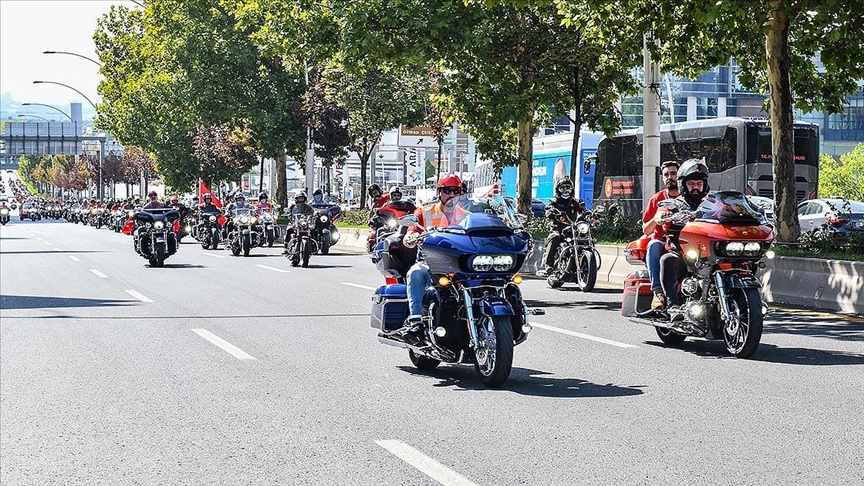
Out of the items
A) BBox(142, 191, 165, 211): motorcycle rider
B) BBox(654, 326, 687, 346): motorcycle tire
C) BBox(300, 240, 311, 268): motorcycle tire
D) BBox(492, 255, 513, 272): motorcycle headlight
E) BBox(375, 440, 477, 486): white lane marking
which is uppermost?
BBox(142, 191, 165, 211): motorcycle rider

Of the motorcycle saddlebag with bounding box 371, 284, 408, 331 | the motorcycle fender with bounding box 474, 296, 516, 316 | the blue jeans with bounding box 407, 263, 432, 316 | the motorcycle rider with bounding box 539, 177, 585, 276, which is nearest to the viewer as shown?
the motorcycle fender with bounding box 474, 296, 516, 316

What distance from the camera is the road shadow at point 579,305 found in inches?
683

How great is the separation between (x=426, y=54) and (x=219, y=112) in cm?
2745

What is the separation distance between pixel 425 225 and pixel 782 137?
40.0 ft

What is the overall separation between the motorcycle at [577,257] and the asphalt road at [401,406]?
3909 millimetres

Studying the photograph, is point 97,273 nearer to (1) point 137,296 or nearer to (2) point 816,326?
(1) point 137,296

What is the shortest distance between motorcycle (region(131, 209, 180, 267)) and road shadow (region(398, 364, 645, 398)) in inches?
713

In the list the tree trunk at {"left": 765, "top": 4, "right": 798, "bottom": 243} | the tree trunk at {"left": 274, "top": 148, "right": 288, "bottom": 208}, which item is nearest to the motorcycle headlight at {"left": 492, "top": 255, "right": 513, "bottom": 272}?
the tree trunk at {"left": 765, "top": 4, "right": 798, "bottom": 243}

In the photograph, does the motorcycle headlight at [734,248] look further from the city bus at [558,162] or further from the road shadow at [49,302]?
the city bus at [558,162]

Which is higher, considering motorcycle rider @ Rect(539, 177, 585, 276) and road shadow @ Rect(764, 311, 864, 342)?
motorcycle rider @ Rect(539, 177, 585, 276)

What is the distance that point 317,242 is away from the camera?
110 feet

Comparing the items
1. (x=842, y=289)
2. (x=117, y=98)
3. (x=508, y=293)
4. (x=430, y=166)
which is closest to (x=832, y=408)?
(x=508, y=293)

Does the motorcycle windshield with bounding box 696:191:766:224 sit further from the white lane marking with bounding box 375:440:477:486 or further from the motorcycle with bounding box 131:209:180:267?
the motorcycle with bounding box 131:209:180:267

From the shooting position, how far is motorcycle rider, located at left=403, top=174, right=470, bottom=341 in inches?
399
